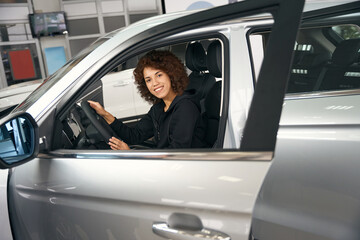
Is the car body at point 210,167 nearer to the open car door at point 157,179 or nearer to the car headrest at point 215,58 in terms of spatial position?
→ the open car door at point 157,179

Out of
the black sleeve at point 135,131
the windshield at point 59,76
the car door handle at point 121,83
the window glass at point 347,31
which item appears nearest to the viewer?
the windshield at point 59,76

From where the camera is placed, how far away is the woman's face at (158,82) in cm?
169

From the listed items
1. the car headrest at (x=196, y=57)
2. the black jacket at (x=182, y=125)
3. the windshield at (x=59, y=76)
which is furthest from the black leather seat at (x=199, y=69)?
the windshield at (x=59, y=76)

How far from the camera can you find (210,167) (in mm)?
876

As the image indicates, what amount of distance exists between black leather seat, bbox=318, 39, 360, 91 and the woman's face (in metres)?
0.78

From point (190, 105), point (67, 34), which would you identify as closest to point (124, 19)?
point (67, 34)

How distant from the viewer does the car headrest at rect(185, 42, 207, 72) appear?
1807 millimetres

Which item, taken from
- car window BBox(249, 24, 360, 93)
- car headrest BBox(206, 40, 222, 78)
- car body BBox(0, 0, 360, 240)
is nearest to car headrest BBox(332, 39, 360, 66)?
car window BBox(249, 24, 360, 93)

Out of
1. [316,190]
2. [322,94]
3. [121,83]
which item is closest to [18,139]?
[316,190]

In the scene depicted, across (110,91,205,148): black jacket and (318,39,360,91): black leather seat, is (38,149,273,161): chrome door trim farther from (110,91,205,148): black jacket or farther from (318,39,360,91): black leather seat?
(318,39,360,91): black leather seat

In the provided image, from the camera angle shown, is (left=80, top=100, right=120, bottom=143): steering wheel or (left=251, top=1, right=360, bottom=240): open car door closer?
(left=251, top=1, right=360, bottom=240): open car door

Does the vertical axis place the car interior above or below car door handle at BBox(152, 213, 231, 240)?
above

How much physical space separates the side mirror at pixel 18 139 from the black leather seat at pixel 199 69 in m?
0.94

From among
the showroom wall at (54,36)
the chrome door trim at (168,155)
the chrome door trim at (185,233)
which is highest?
the showroom wall at (54,36)
